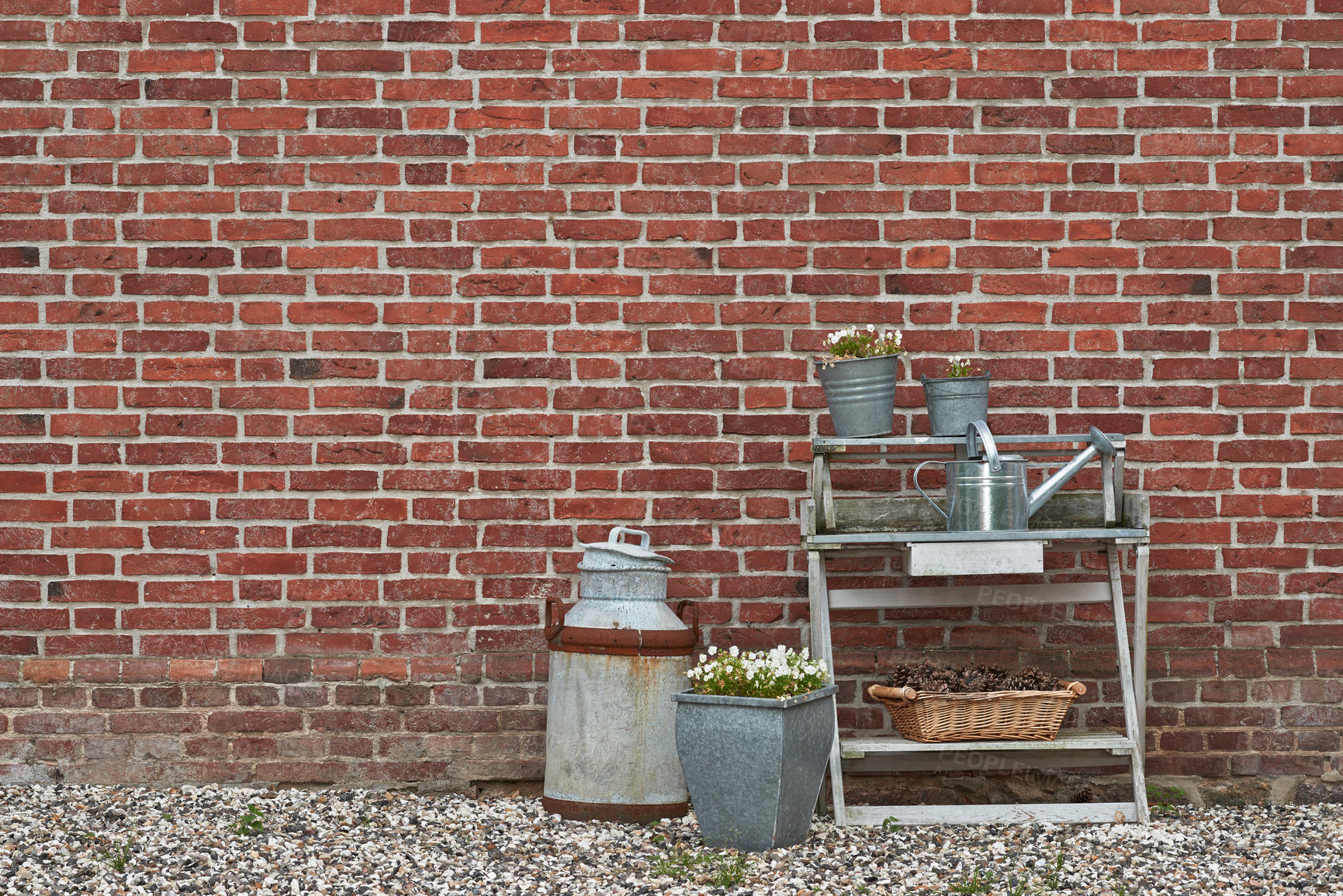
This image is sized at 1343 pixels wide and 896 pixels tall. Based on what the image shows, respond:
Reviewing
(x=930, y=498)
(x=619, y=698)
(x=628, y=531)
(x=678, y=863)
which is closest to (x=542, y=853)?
(x=678, y=863)

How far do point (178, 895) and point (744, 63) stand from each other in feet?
9.68

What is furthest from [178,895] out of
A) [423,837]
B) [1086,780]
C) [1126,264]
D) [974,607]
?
[1126,264]

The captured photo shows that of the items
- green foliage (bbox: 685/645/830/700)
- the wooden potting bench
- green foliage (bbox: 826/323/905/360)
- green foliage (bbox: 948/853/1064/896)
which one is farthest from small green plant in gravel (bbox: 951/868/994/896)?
green foliage (bbox: 826/323/905/360)

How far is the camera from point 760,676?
3160 mm

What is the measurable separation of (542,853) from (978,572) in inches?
57.7

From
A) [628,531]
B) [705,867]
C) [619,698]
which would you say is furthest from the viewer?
[628,531]

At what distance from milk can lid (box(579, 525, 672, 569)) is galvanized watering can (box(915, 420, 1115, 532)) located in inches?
33.0

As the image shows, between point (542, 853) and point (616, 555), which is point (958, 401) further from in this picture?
point (542, 853)

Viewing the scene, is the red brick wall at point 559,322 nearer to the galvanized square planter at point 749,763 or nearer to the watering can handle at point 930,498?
the watering can handle at point 930,498

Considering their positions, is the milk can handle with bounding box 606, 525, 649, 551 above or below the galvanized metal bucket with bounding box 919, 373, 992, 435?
below

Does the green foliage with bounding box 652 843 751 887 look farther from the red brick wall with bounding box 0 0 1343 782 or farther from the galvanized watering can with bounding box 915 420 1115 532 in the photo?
the galvanized watering can with bounding box 915 420 1115 532

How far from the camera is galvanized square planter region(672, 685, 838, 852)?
3.07 m

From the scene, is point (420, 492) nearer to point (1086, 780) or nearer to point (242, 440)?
point (242, 440)

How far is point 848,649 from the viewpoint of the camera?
148 inches
